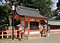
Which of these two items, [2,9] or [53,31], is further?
[53,31]

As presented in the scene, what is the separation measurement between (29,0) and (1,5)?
46.3 ft

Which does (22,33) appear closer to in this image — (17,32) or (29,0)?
(17,32)

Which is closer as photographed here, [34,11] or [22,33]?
[22,33]

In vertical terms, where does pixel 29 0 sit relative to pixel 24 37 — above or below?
above

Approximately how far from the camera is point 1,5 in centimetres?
2433

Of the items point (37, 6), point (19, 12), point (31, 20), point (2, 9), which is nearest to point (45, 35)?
point (31, 20)

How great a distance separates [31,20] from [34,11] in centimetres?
495

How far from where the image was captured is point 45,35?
25.1 m

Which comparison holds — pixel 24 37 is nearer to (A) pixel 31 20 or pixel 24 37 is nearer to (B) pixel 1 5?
(A) pixel 31 20

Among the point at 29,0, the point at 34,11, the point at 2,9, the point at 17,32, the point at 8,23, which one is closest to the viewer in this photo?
the point at 17,32

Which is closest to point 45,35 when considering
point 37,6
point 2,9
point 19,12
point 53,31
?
point 19,12

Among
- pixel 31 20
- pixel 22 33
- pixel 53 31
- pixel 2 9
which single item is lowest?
pixel 53 31

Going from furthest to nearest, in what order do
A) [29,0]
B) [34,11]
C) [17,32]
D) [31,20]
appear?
[29,0] → [34,11] → [31,20] → [17,32]

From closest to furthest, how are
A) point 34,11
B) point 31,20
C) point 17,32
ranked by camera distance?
point 17,32, point 31,20, point 34,11
